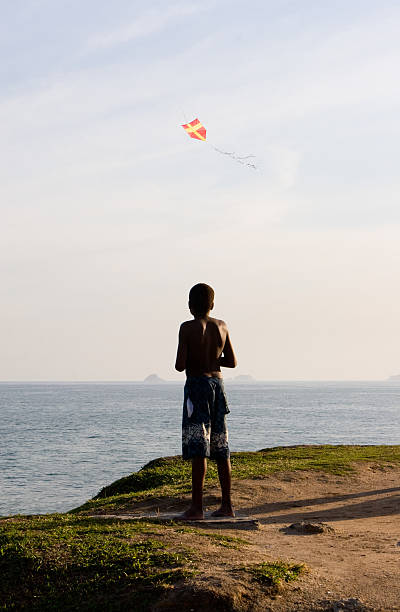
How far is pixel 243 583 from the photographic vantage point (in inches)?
219

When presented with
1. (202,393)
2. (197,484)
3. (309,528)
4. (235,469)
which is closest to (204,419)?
(202,393)

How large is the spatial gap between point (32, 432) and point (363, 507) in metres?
51.8

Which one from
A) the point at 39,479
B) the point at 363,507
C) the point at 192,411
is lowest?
the point at 39,479

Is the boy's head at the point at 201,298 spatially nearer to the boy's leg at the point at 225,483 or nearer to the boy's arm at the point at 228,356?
the boy's arm at the point at 228,356

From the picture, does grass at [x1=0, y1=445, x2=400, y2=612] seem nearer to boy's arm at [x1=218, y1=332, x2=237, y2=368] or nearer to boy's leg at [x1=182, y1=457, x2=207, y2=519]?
boy's leg at [x1=182, y1=457, x2=207, y2=519]

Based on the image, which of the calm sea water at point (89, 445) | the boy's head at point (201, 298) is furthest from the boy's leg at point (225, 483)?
the calm sea water at point (89, 445)

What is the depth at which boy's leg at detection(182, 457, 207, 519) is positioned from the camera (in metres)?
7.95

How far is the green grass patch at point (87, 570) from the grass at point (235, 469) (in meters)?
3.90

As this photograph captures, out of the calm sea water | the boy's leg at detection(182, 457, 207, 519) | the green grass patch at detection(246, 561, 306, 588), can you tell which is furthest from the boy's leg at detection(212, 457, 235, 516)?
the calm sea water

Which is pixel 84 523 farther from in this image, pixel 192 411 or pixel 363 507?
pixel 363 507

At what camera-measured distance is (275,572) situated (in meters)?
5.81

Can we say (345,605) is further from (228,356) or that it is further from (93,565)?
(228,356)

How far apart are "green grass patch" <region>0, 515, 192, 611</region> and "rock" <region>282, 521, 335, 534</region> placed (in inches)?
75.7

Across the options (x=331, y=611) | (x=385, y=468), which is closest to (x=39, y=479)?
(x=385, y=468)
